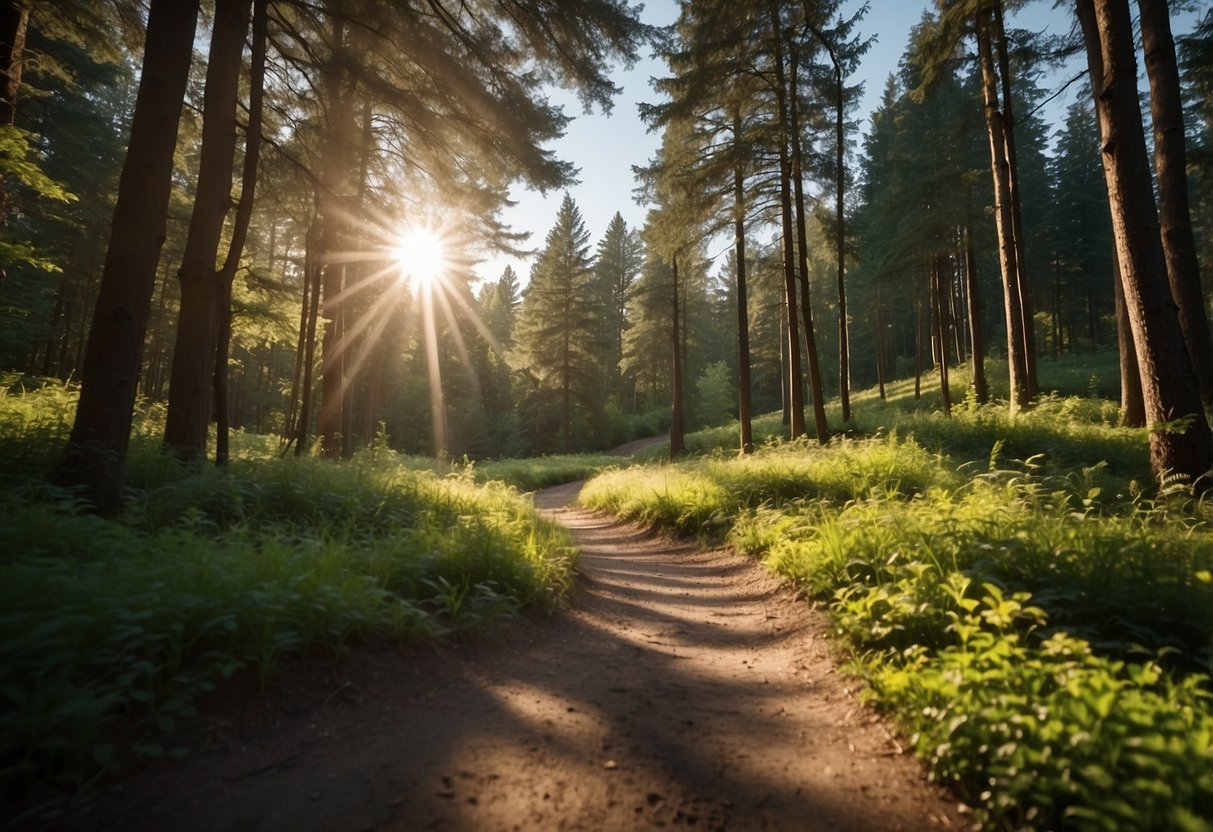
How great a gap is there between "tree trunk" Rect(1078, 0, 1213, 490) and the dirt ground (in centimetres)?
506

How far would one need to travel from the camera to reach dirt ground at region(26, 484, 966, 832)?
1.98 meters

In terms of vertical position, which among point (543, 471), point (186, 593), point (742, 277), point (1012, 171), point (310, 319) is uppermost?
point (1012, 171)

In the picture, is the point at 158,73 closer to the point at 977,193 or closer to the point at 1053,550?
the point at 1053,550

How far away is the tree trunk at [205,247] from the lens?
6395mm

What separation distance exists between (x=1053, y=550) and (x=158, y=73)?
8.75 m

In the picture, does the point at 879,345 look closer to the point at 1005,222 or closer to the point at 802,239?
the point at 1005,222

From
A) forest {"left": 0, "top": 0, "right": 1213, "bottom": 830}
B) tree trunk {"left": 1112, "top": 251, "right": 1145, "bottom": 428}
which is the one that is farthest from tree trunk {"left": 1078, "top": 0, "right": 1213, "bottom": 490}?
tree trunk {"left": 1112, "top": 251, "right": 1145, "bottom": 428}

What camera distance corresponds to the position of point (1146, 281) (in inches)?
218

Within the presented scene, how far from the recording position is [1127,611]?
2.89 m

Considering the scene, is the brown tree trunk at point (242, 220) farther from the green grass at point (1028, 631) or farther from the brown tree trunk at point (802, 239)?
the brown tree trunk at point (802, 239)

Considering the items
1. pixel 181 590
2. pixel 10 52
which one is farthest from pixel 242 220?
pixel 181 590

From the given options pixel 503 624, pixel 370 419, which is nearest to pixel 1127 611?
pixel 503 624

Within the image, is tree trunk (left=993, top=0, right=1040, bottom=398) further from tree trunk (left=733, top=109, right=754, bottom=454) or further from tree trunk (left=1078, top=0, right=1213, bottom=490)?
tree trunk (left=1078, top=0, right=1213, bottom=490)

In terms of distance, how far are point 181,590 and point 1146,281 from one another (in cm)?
912
